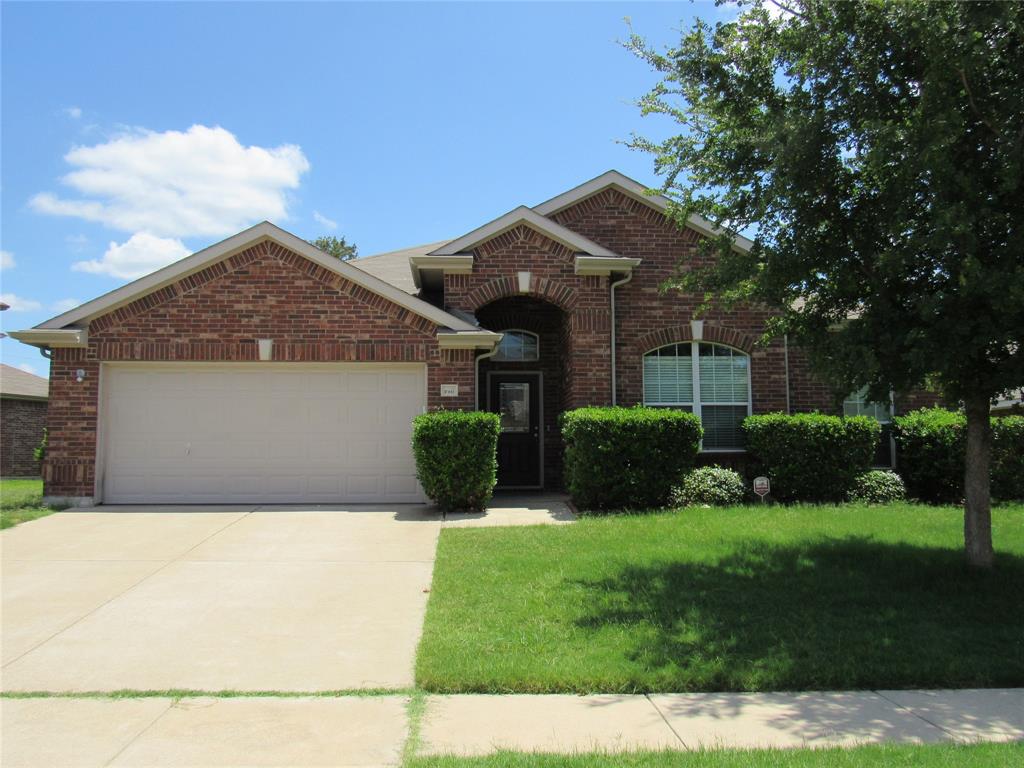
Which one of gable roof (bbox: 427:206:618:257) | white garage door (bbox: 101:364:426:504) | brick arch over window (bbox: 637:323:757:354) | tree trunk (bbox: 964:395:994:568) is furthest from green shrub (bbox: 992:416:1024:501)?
white garage door (bbox: 101:364:426:504)

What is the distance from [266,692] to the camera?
4.92 metres

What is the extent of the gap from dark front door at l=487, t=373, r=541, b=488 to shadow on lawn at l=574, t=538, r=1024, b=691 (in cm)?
690

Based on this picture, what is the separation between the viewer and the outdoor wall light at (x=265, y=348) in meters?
12.0

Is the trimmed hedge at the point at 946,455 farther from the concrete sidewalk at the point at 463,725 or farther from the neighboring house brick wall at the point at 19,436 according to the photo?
the neighboring house brick wall at the point at 19,436

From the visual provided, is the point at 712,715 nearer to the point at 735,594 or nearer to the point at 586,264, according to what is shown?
the point at 735,594

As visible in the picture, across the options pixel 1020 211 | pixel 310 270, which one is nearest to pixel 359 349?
pixel 310 270

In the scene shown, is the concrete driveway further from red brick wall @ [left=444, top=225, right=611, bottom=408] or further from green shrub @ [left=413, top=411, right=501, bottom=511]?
red brick wall @ [left=444, top=225, right=611, bottom=408]

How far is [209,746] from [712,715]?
9.58 feet

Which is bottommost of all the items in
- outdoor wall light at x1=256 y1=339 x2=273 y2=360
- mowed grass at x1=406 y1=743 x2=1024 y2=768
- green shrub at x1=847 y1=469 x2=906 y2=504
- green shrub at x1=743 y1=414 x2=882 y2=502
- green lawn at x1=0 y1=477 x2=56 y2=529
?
mowed grass at x1=406 y1=743 x2=1024 y2=768

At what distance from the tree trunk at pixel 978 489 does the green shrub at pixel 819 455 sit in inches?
174

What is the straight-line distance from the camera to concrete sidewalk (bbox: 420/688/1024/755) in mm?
4160

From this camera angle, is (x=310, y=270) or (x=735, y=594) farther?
(x=310, y=270)

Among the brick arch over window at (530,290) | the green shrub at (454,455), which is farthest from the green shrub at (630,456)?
the brick arch over window at (530,290)

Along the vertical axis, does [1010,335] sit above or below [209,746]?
above
